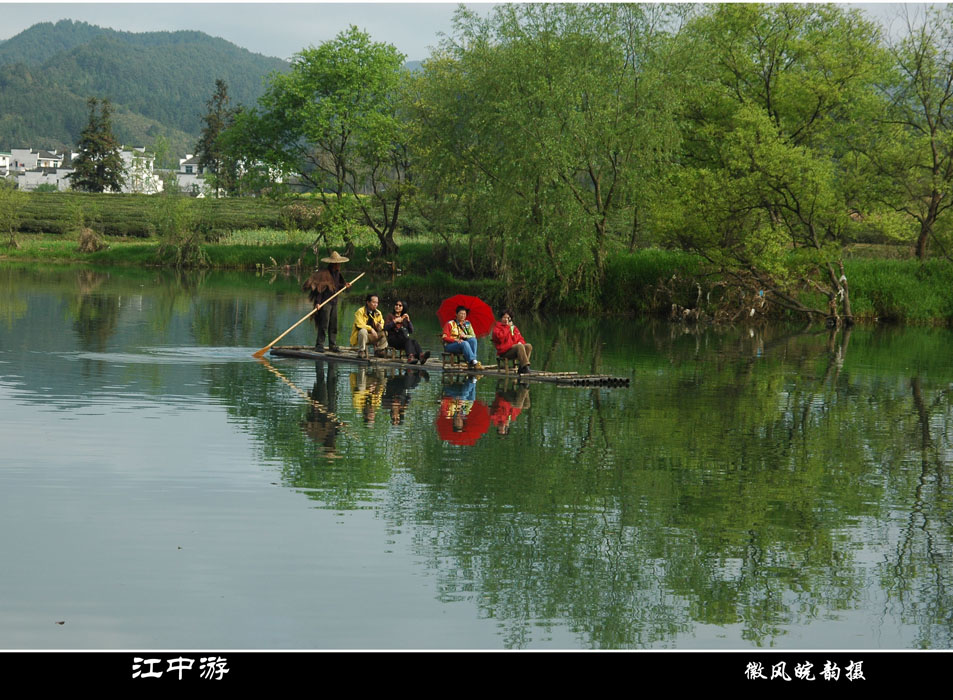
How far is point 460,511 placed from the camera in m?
11.0

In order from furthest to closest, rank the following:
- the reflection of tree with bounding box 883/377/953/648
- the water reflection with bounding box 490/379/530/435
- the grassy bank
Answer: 1. the grassy bank
2. the water reflection with bounding box 490/379/530/435
3. the reflection of tree with bounding box 883/377/953/648

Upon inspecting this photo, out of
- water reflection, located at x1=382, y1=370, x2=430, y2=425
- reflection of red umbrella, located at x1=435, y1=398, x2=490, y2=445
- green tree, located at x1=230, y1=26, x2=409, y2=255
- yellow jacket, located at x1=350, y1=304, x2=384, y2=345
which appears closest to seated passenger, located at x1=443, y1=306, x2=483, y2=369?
water reflection, located at x1=382, y1=370, x2=430, y2=425

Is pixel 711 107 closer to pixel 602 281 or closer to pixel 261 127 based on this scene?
pixel 602 281

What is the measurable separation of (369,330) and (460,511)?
569 inches

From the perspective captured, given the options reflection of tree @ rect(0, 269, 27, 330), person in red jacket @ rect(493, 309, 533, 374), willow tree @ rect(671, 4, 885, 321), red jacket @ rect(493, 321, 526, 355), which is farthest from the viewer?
willow tree @ rect(671, 4, 885, 321)

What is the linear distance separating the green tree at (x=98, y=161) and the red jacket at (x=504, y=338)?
109 metres

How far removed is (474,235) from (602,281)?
6578 mm

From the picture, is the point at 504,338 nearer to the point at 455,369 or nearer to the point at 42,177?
the point at 455,369

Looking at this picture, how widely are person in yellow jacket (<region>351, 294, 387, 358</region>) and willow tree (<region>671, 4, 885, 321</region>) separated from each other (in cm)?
1801

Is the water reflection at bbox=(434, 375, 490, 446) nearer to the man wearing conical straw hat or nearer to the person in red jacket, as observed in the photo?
the person in red jacket

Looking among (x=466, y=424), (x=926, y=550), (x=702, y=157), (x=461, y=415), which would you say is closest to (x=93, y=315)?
(x=461, y=415)

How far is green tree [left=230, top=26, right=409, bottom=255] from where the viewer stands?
211ft

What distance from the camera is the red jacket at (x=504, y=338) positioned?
22688 millimetres

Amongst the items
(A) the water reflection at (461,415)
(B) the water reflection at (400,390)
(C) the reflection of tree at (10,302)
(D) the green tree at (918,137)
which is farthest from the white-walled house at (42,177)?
(A) the water reflection at (461,415)
